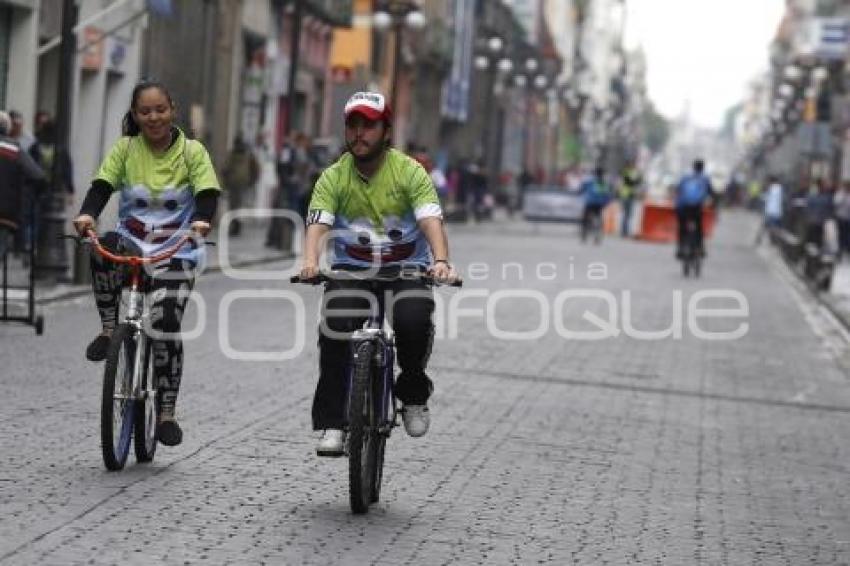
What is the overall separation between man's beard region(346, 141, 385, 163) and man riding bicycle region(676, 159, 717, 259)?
2605 cm

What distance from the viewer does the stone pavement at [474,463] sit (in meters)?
8.30

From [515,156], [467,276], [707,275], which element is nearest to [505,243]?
[707,275]

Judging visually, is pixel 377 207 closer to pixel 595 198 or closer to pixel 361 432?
pixel 361 432

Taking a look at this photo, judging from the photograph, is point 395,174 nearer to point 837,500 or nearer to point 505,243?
point 837,500

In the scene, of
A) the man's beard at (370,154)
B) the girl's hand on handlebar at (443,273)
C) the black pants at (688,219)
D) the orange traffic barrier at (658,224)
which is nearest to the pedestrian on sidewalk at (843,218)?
the orange traffic barrier at (658,224)

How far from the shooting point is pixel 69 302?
2045cm

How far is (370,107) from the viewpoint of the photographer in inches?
353

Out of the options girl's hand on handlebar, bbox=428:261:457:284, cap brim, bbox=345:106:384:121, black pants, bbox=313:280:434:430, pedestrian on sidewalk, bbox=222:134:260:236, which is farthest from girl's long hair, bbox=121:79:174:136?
Result: pedestrian on sidewalk, bbox=222:134:260:236

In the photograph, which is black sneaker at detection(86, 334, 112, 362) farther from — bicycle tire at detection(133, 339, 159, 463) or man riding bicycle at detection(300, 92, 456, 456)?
man riding bicycle at detection(300, 92, 456, 456)

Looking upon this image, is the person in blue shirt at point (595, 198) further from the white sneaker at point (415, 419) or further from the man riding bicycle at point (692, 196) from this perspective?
the white sneaker at point (415, 419)

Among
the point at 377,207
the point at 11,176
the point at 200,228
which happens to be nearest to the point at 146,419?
the point at 200,228

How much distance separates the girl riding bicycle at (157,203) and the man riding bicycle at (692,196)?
25.3 meters

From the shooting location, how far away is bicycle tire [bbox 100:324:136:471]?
366 inches

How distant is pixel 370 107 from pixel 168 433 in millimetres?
1926
